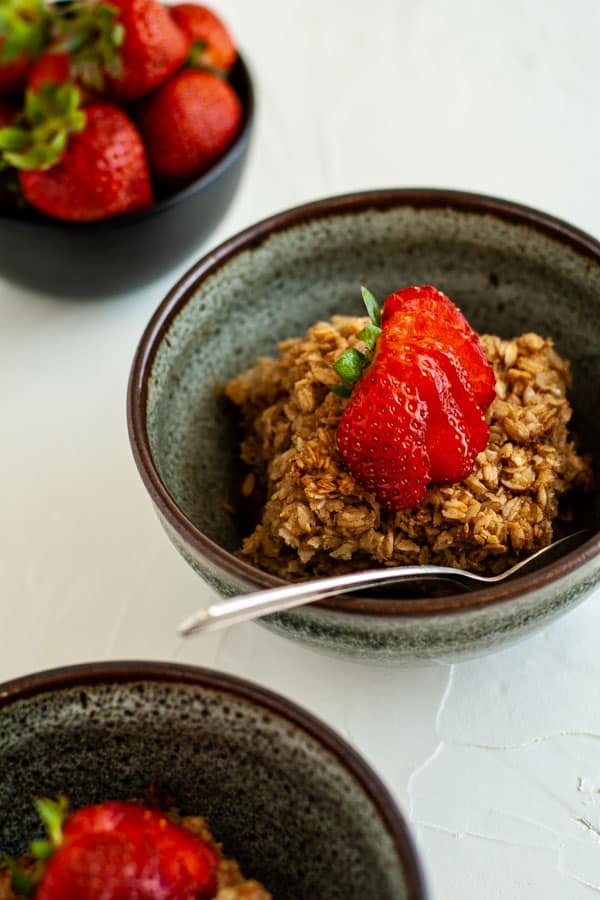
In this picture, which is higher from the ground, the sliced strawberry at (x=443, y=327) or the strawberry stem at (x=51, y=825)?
the sliced strawberry at (x=443, y=327)

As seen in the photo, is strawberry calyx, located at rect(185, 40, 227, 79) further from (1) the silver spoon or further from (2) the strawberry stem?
(2) the strawberry stem

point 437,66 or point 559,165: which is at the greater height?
point 437,66

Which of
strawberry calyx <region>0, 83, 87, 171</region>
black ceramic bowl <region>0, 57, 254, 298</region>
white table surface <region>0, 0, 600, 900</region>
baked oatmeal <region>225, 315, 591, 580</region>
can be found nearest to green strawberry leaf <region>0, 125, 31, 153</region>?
strawberry calyx <region>0, 83, 87, 171</region>

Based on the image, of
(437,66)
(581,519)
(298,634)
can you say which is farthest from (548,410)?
(437,66)

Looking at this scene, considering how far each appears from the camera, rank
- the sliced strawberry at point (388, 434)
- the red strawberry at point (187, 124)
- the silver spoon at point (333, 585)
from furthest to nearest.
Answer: the red strawberry at point (187, 124) → the sliced strawberry at point (388, 434) → the silver spoon at point (333, 585)

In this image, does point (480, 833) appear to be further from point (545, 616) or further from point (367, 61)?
point (367, 61)

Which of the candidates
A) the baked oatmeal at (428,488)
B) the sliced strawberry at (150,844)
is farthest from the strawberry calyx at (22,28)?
the sliced strawberry at (150,844)

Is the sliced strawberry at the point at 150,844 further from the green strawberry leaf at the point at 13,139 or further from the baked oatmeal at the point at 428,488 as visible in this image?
the green strawberry leaf at the point at 13,139
